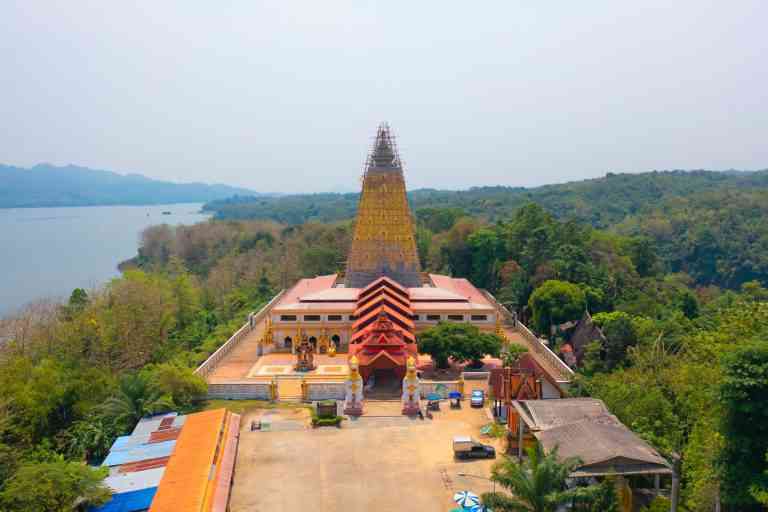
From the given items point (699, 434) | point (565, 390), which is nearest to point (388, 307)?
point (565, 390)

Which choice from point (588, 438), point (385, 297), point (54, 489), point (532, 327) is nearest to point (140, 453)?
point (54, 489)

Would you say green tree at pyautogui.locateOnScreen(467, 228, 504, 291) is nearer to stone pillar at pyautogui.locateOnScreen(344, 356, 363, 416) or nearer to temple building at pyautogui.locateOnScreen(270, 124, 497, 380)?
temple building at pyautogui.locateOnScreen(270, 124, 497, 380)

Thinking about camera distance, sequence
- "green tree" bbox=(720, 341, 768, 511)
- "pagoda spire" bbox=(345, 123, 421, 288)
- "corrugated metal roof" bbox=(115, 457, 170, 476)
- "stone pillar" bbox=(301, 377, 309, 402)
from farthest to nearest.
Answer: "pagoda spire" bbox=(345, 123, 421, 288)
"stone pillar" bbox=(301, 377, 309, 402)
"corrugated metal roof" bbox=(115, 457, 170, 476)
"green tree" bbox=(720, 341, 768, 511)

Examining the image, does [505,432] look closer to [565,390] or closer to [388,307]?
[565,390]

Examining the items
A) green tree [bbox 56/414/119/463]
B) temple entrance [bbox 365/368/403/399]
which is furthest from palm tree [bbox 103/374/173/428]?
temple entrance [bbox 365/368/403/399]

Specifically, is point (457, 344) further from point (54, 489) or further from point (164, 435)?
point (54, 489)

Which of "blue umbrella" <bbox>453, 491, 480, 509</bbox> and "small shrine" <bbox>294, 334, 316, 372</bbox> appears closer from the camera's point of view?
"blue umbrella" <bbox>453, 491, 480, 509</bbox>

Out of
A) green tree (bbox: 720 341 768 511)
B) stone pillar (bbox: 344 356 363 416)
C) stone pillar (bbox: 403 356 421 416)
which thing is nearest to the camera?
green tree (bbox: 720 341 768 511)
